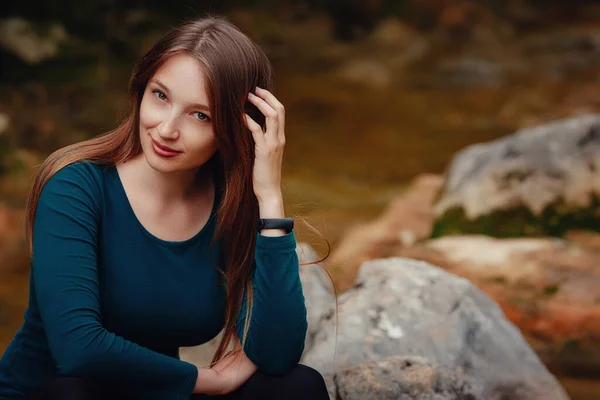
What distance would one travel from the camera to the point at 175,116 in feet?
5.84

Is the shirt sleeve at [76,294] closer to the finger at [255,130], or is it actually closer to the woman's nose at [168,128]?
the woman's nose at [168,128]

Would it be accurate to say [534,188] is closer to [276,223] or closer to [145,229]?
[276,223]

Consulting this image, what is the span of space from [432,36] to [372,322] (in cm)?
848

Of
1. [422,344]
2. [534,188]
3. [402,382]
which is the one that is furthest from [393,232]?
[402,382]

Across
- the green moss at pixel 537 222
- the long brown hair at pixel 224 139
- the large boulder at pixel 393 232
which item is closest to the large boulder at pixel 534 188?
the green moss at pixel 537 222

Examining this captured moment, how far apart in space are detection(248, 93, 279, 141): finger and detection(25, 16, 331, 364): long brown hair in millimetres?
24

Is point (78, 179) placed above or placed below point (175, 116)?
below

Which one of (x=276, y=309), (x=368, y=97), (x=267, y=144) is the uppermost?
(x=267, y=144)

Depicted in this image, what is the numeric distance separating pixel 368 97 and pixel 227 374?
22.9ft

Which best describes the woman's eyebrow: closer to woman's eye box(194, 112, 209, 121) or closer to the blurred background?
woman's eye box(194, 112, 209, 121)

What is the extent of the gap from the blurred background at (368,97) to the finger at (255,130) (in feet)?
6.73

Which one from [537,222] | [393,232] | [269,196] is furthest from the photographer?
[393,232]

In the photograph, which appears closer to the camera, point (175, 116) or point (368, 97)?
point (175, 116)

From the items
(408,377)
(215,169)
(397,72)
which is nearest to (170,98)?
(215,169)
